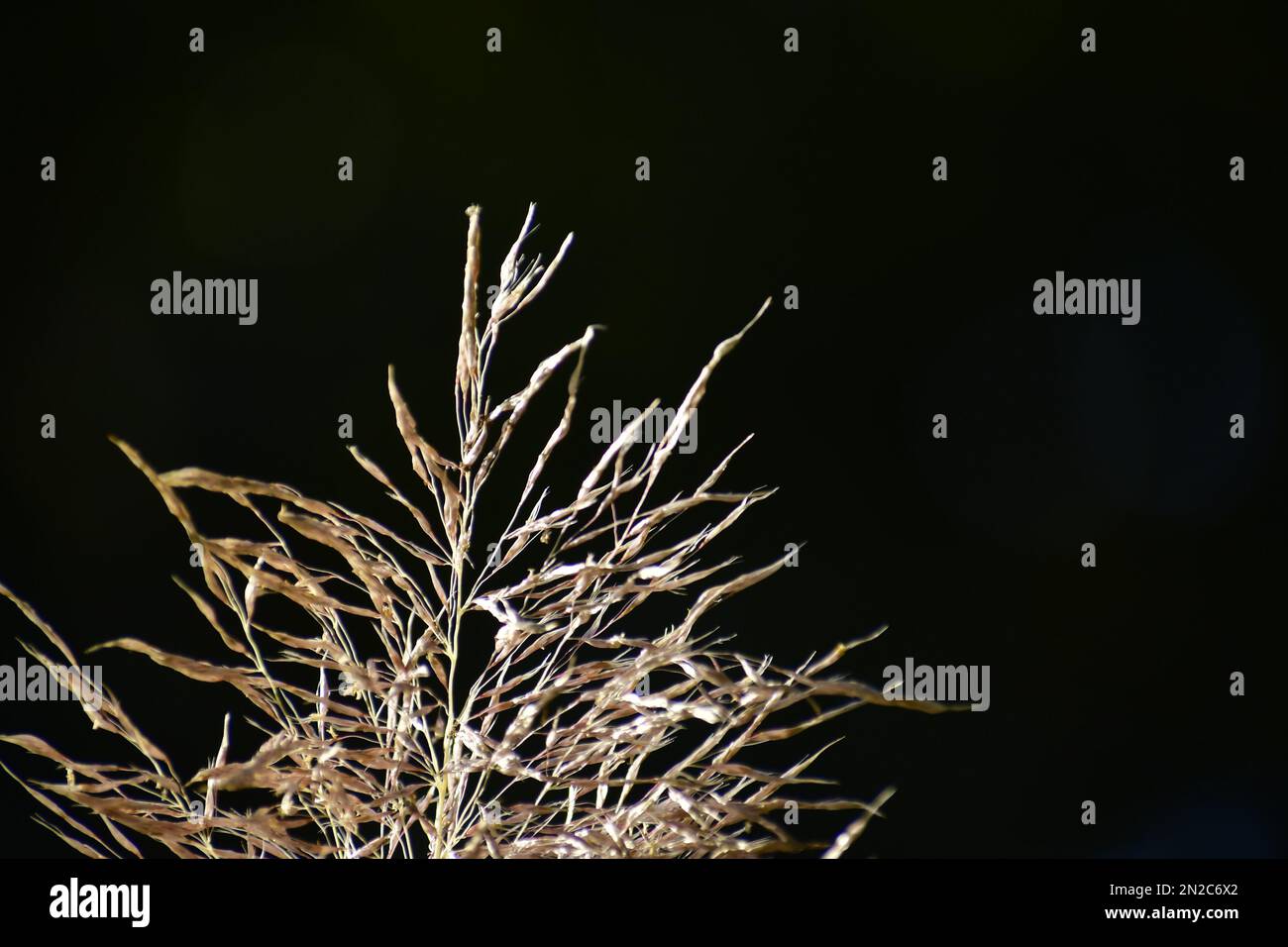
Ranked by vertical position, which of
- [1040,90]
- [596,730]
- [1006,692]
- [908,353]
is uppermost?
[1040,90]

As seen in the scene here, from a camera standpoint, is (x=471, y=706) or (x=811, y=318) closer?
(x=471, y=706)

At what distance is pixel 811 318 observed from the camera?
9.86 ft

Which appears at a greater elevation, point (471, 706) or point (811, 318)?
point (811, 318)

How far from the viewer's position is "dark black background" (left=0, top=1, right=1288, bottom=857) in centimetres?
279

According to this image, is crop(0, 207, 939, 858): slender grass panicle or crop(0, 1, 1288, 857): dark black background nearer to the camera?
crop(0, 207, 939, 858): slender grass panicle

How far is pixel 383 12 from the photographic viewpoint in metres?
2.91

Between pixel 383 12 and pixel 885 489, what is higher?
pixel 383 12

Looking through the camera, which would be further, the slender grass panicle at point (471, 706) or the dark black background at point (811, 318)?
the dark black background at point (811, 318)

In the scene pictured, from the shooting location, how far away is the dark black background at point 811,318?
279cm
